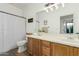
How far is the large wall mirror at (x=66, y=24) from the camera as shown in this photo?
1.36 meters

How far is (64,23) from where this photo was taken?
1.40m

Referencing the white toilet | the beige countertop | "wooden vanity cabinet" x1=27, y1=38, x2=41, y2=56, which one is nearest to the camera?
the beige countertop

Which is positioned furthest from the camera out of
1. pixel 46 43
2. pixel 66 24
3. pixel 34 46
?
pixel 34 46

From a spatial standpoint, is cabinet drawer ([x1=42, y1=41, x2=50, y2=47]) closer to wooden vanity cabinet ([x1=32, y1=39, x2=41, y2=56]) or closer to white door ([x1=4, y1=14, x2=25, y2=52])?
wooden vanity cabinet ([x1=32, y1=39, x2=41, y2=56])

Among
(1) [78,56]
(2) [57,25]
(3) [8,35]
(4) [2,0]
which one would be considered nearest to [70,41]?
(1) [78,56]

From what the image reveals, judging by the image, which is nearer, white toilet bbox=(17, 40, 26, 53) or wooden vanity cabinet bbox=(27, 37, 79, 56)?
wooden vanity cabinet bbox=(27, 37, 79, 56)

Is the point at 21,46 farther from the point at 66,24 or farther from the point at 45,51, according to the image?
the point at 66,24

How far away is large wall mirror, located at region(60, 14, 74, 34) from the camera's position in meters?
1.36

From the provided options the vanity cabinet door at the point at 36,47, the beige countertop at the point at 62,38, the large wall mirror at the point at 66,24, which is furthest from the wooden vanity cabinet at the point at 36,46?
the large wall mirror at the point at 66,24

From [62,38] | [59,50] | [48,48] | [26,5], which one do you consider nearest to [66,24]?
[62,38]

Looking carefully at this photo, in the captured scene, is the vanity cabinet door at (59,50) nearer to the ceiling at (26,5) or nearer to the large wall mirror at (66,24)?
the large wall mirror at (66,24)

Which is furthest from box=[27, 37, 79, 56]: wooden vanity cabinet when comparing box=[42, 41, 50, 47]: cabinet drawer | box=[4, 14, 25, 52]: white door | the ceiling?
the ceiling

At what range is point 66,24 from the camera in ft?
4.51

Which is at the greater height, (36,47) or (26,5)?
(26,5)
